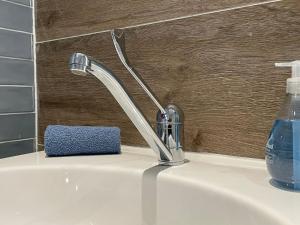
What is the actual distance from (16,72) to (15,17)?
0.47 ft

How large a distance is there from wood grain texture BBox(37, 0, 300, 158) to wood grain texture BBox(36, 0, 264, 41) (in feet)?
0.06

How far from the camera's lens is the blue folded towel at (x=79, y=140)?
0.69 metres

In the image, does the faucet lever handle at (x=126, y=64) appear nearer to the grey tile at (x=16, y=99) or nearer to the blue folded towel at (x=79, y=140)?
the blue folded towel at (x=79, y=140)

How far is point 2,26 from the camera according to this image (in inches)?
32.6

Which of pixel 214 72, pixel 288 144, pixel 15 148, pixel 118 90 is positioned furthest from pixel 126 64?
pixel 15 148

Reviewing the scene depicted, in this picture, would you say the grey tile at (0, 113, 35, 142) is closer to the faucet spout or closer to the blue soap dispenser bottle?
the faucet spout

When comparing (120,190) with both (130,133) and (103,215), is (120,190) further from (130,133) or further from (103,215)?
(130,133)

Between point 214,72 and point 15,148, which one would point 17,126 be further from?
point 214,72

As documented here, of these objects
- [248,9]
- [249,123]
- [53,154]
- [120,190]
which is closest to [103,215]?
[120,190]

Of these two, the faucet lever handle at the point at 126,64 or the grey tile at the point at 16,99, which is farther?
the grey tile at the point at 16,99

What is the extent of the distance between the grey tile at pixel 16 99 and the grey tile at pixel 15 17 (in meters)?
0.16

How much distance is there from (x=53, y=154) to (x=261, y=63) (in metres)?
0.45

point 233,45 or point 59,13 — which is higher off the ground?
point 59,13

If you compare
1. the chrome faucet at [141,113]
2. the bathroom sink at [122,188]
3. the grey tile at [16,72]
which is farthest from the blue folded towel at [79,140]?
the grey tile at [16,72]
